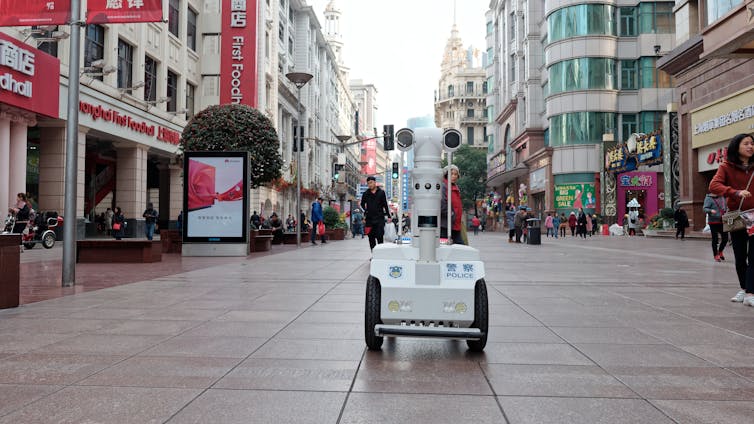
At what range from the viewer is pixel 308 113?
57.9 m

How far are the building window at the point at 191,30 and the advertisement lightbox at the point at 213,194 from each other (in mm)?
18498

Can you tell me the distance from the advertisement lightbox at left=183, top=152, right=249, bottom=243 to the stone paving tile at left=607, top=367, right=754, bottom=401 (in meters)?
12.8

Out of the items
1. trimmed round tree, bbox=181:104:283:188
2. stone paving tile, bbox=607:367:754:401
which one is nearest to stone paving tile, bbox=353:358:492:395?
stone paving tile, bbox=607:367:754:401

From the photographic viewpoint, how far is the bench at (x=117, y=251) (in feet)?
41.1

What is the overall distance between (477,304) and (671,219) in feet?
91.1

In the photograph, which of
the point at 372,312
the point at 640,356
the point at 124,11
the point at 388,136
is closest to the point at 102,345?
the point at 372,312

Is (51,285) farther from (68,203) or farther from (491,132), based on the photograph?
(491,132)

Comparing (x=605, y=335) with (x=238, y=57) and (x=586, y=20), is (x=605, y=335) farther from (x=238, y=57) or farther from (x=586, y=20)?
(x=586, y=20)

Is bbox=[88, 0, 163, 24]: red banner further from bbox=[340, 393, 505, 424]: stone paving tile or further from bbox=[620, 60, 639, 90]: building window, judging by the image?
bbox=[620, 60, 639, 90]: building window

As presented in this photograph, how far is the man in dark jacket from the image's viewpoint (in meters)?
11.6

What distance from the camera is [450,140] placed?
4484mm

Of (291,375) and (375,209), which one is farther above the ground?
(375,209)

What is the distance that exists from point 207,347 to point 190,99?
30.0 m

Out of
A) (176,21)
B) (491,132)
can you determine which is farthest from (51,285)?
(491,132)
